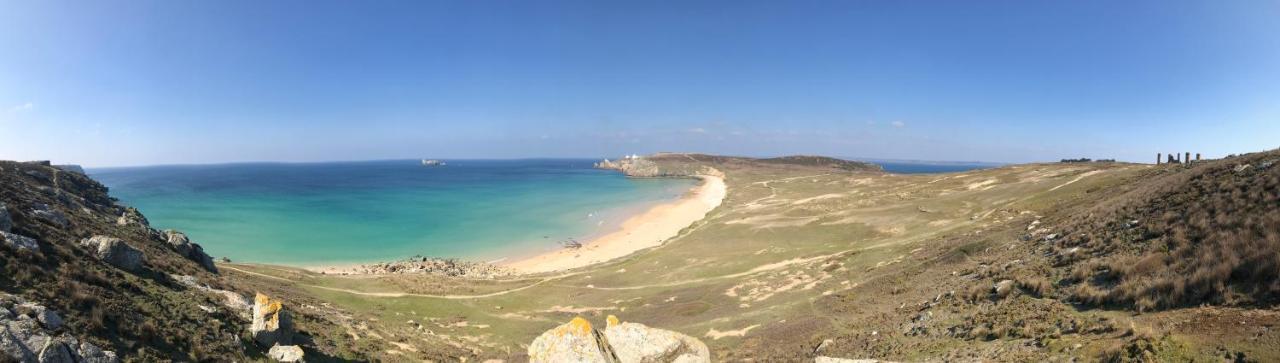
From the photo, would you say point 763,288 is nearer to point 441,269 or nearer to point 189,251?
point 441,269

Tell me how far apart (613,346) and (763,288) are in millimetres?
22350

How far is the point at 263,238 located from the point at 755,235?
278 feet

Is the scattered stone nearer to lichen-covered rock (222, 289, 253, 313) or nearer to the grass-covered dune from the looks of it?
the grass-covered dune

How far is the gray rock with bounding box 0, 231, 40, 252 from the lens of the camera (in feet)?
51.1

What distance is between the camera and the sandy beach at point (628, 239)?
62347 mm

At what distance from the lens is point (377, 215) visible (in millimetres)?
108938

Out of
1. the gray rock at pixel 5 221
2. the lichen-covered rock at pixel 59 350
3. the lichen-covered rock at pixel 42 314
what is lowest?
the lichen-covered rock at pixel 59 350

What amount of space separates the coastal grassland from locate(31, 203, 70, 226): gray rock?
12.5 meters

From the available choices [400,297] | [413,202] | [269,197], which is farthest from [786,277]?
[269,197]

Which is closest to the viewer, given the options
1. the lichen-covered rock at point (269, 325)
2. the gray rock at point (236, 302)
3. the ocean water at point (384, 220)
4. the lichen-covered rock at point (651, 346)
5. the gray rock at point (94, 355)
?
the gray rock at point (94, 355)

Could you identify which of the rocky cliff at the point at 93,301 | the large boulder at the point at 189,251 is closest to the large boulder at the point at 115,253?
the rocky cliff at the point at 93,301

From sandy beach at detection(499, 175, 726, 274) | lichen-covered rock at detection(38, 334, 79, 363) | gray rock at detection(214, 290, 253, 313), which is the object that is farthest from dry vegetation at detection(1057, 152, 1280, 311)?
sandy beach at detection(499, 175, 726, 274)

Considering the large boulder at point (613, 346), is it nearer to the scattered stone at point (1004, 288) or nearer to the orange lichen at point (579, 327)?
the orange lichen at point (579, 327)

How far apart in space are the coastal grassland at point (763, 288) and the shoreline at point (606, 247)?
9.72m
